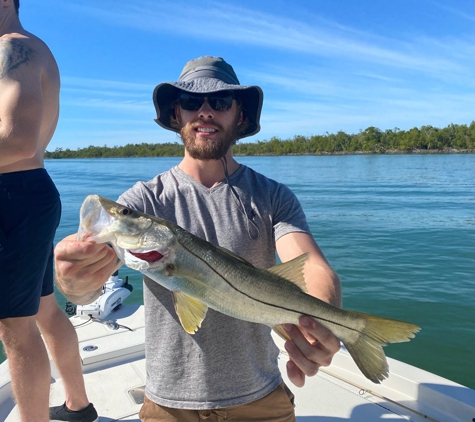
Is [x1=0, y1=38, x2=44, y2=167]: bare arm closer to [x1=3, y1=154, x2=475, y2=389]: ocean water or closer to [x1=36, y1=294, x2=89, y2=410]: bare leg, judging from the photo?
[x1=36, y1=294, x2=89, y2=410]: bare leg

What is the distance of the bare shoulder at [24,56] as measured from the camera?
2.75 meters

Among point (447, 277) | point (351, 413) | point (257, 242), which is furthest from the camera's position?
point (447, 277)

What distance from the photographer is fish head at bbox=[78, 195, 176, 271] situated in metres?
1.85

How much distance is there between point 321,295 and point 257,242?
21.1 inches

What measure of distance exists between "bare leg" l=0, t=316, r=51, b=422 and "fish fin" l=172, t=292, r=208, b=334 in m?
1.49

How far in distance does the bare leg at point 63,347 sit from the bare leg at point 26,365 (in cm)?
29

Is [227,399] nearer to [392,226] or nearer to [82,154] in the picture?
[392,226]

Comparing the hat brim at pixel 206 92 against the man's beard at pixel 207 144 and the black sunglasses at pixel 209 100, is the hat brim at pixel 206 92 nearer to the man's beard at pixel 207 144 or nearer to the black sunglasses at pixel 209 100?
the black sunglasses at pixel 209 100

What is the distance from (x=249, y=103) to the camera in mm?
3109

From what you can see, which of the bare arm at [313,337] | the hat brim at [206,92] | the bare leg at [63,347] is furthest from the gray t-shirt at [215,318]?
the bare leg at [63,347]

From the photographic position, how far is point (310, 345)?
1978mm

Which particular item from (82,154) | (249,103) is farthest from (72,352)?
(82,154)

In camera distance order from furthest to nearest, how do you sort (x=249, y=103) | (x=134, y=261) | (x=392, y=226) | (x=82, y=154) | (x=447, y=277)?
(x=82, y=154) < (x=392, y=226) < (x=447, y=277) < (x=249, y=103) < (x=134, y=261)

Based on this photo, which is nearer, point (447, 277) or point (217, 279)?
point (217, 279)
